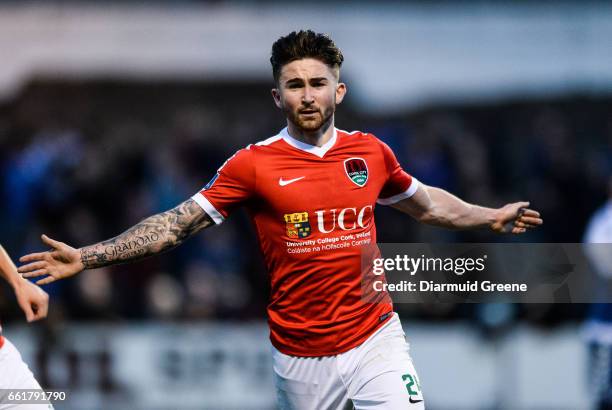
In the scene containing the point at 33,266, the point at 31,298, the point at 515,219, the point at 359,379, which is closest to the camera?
the point at 33,266

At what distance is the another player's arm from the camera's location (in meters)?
6.76

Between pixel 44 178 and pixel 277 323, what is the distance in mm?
7463

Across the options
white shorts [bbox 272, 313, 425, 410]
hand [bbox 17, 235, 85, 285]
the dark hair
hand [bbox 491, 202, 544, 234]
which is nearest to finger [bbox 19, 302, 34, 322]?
hand [bbox 17, 235, 85, 285]

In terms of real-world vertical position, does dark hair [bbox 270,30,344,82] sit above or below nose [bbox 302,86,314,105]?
above

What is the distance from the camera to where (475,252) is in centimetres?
962

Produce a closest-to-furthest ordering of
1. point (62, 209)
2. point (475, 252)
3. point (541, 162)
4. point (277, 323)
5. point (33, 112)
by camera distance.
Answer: point (277, 323) → point (475, 252) → point (62, 209) → point (541, 162) → point (33, 112)

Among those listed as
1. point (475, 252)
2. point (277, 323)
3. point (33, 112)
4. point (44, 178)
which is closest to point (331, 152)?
point (277, 323)

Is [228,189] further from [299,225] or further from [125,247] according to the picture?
[125,247]

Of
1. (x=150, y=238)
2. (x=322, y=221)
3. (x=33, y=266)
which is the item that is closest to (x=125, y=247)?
(x=150, y=238)

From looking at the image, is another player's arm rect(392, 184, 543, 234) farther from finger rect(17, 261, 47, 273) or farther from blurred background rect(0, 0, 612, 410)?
blurred background rect(0, 0, 612, 410)

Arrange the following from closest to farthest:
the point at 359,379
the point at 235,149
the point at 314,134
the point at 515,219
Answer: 1. the point at 359,379
2. the point at 314,134
3. the point at 515,219
4. the point at 235,149

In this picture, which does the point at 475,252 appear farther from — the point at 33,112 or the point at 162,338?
the point at 33,112

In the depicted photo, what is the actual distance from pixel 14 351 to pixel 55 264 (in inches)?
23.5

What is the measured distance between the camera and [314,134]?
20.5 feet
